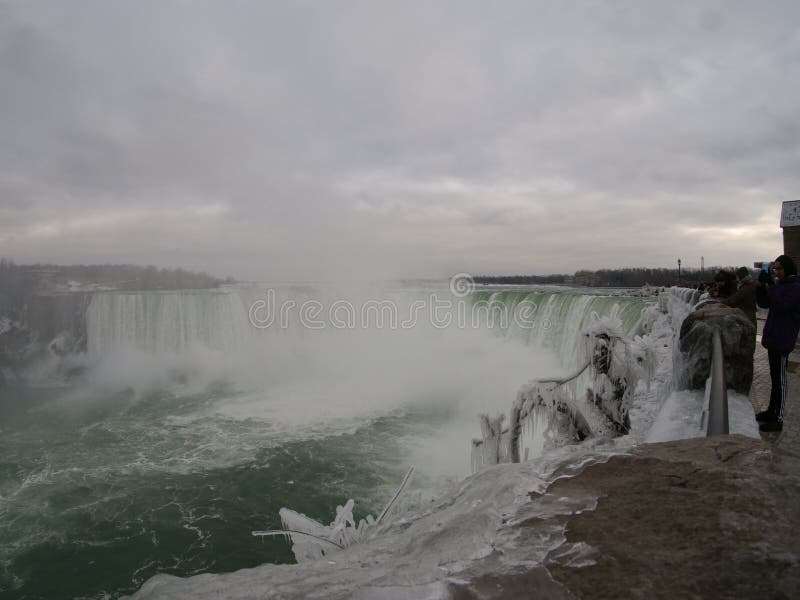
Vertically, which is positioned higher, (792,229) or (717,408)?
(792,229)

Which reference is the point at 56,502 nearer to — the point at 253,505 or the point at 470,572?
the point at 253,505

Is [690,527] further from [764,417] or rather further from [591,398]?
[591,398]

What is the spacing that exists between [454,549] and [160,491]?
11.3 m

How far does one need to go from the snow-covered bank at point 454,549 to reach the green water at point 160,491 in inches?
271

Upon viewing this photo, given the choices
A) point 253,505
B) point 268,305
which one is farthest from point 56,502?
point 268,305

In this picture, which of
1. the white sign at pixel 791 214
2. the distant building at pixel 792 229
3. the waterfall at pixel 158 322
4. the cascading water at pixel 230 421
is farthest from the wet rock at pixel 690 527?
the waterfall at pixel 158 322

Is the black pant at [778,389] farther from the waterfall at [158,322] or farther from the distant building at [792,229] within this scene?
the waterfall at [158,322]

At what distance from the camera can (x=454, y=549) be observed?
177cm

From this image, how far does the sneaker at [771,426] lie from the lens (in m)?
3.70

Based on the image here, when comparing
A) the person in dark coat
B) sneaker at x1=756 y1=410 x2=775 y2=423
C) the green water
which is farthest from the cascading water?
sneaker at x1=756 y1=410 x2=775 y2=423

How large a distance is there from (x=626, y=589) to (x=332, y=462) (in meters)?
11.6

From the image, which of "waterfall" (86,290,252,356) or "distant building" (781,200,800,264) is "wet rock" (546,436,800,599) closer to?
"distant building" (781,200,800,264)

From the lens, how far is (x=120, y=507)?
32.6 feet

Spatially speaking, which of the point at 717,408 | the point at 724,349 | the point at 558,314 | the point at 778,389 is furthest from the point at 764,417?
the point at 558,314
